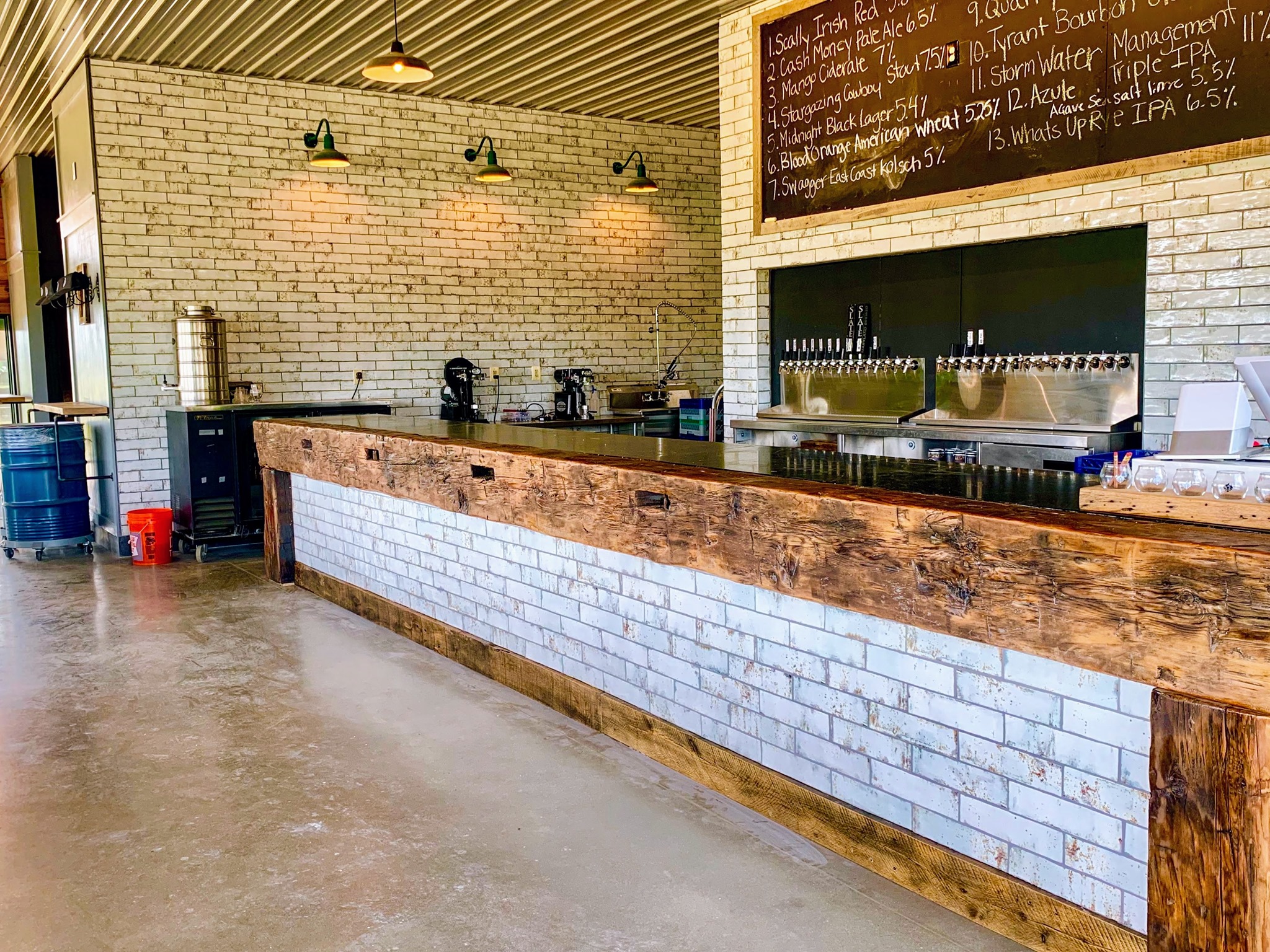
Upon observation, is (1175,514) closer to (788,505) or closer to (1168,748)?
(1168,748)

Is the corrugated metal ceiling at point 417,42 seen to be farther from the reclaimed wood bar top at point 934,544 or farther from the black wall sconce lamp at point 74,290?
the reclaimed wood bar top at point 934,544

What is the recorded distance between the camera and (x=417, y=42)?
7.36 metres

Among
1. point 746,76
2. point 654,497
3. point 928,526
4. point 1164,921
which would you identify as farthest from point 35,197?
point 1164,921

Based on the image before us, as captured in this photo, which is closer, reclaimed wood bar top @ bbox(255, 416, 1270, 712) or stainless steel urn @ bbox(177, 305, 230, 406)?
reclaimed wood bar top @ bbox(255, 416, 1270, 712)

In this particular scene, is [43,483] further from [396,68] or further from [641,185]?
[641,185]

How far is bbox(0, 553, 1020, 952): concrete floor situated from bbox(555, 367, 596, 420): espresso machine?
4.43 m

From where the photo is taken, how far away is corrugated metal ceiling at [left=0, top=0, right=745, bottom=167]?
261 inches

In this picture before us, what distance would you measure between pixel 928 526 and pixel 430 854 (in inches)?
64.2

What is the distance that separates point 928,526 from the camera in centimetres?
231

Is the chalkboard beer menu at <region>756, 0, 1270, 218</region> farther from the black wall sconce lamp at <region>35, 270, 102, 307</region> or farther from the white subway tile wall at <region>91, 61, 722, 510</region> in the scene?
the black wall sconce lamp at <region>35, 270, 102, 307</region>

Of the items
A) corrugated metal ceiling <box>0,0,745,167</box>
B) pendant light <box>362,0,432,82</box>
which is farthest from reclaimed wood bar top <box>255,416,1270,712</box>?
corrugated metal ceiling <box>0,0,745,167</box>

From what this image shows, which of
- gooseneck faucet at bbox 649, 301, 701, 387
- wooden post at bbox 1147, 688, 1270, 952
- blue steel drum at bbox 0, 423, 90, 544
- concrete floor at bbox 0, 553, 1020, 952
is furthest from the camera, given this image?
gooseneck faucet at bbox 649, 301, 701, 387

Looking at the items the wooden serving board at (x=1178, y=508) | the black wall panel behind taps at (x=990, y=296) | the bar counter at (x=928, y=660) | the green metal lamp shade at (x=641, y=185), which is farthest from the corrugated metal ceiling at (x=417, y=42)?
the wooden serving board at (x=1178, y=508)

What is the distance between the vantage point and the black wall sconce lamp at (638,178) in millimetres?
8906
